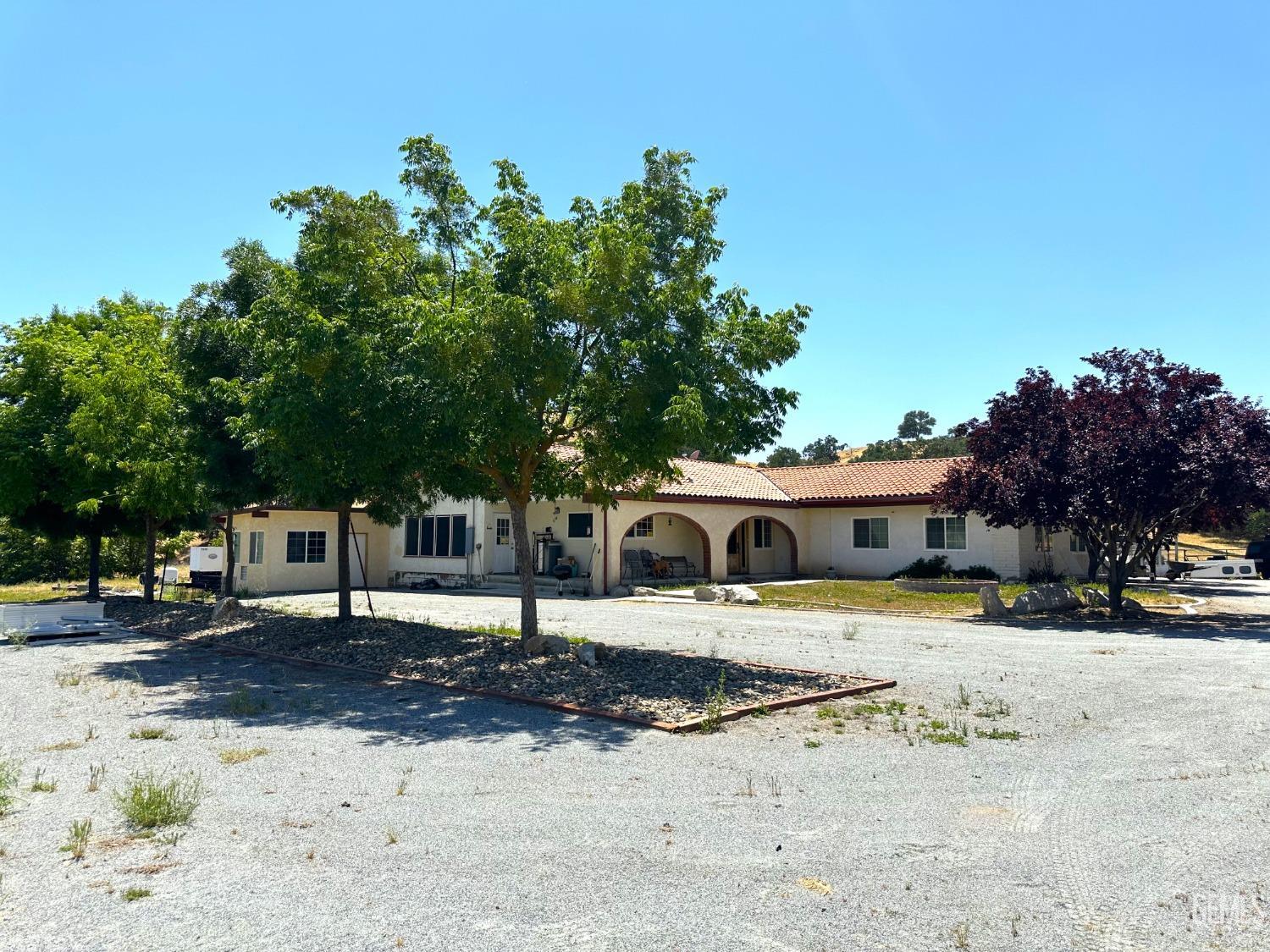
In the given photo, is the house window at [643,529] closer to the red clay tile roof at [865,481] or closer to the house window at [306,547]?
the red clay tile roof at [865,481]

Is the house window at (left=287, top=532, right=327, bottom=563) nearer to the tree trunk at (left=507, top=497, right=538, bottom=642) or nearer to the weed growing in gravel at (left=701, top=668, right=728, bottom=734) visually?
the tree trunk at (left=507, top=497, right=538, bottom=642)

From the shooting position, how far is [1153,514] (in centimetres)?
1875

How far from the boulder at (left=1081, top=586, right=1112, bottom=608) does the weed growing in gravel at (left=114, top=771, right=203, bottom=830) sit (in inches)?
764

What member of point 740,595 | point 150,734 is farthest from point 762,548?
point 150,734

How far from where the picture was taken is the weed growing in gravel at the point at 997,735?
789cm

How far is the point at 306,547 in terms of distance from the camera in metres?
29.0

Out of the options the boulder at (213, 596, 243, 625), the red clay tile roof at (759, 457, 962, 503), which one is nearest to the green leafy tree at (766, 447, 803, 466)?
the red clay tile roof at (759, 457, 962, 503)

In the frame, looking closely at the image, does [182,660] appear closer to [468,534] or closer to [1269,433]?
[468,534]

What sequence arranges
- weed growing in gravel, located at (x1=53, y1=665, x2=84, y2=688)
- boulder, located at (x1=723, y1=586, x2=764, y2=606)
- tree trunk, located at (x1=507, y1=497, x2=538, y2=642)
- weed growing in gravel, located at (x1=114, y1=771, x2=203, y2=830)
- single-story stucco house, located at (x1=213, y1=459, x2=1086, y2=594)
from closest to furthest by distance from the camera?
weed growing in gravel, located at (x1=114, y1=771, x2=203, y2=830), weed growing in gravel, located at (x1=53, y1=665, x2=84, y2=688), tree trunk, located at (x1=507, y1=497, x2=538, y2=642), boulder, located at (x1=723, y1=586, x2=764, y2=606), single-story stucco house, located at (x1=213, y1=459, x2=1086, y2=594)

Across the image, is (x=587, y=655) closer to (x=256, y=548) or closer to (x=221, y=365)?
(x=221, y=365)

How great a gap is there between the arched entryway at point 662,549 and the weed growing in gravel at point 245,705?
A: 16.6 metres

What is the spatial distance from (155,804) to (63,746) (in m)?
3.02

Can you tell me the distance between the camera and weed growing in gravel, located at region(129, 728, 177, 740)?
26.2 ft

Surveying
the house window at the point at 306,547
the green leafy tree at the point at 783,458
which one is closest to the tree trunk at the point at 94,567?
the house window at the point at 306,547
